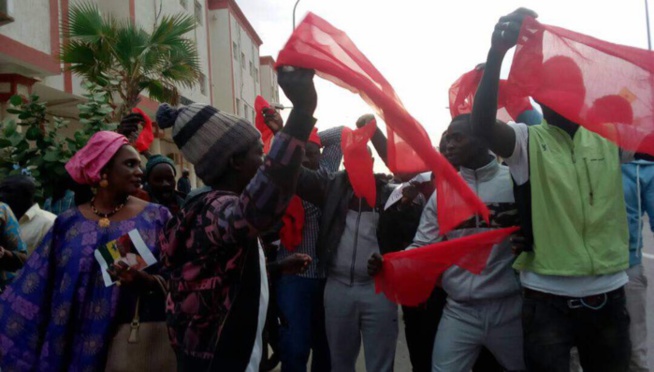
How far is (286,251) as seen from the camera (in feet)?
13.1

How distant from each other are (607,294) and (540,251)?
338mm

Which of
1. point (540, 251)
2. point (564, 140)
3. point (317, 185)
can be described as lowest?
point (540, 251)

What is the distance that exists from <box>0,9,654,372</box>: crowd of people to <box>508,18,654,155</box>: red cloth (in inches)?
3.3

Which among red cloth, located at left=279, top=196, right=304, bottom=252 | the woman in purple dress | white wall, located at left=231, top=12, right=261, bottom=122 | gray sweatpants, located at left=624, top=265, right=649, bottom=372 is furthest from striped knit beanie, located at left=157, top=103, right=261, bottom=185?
white wall, located at left=231, top=12, right=261, bottom=122

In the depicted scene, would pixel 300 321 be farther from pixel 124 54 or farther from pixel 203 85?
pixel 203 85

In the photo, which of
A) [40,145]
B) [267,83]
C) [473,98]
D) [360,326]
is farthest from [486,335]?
[267,83]

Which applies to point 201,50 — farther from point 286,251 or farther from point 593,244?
point 593,244

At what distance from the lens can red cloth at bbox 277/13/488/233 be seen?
1.59 meters

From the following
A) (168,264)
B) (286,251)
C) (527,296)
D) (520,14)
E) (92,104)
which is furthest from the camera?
(92,104)

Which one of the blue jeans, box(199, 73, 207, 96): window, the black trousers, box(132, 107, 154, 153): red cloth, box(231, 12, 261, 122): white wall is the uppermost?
box(231, 12, 261, 122): white wall

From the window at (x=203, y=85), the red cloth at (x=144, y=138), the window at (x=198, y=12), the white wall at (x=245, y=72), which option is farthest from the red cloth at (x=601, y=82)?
the white wall at (x=245, y=72)

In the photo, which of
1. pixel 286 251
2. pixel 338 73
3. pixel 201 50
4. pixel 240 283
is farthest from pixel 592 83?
pixel 201 50

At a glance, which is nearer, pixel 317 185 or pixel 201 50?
pixel 317 185

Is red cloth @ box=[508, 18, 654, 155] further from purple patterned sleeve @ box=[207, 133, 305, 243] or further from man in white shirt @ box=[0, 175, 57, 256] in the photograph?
man in white shirt @ box=[0, 175, 57, 256]
